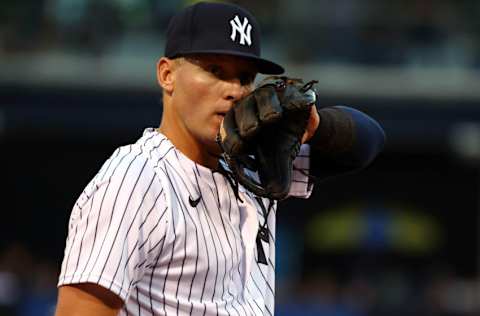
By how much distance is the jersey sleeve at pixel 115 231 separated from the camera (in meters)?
2.67

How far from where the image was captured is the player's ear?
3.05 metres

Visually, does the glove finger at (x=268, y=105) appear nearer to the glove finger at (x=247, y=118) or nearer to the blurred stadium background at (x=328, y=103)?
the glove finger at (x=247, y=118)

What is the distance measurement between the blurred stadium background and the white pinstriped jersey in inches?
321

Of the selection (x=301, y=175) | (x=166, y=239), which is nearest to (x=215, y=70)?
(x=166, y=239)

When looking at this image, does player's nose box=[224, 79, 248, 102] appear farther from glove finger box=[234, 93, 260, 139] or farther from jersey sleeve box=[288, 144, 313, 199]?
jersey sleeve box=[288, 144, 313, 199]

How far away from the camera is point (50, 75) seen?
12.3m

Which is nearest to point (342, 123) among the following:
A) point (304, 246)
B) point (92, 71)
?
point (92, 71)

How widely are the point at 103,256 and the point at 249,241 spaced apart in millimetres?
555

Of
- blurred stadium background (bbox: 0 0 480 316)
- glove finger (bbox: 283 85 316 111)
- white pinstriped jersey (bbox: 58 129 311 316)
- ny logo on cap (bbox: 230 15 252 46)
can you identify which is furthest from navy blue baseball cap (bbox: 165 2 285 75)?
blurred stadium background (bbox: 0 0 480 316)

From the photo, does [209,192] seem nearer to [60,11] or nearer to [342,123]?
[342,123]

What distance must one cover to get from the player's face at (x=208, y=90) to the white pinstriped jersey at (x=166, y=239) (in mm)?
102

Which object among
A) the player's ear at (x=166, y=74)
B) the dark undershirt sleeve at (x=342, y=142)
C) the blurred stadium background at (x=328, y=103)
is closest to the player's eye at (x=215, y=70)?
the player's ear at (x=166, y=74)

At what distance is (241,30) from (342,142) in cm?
66

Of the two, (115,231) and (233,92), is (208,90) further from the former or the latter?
(115,231)
